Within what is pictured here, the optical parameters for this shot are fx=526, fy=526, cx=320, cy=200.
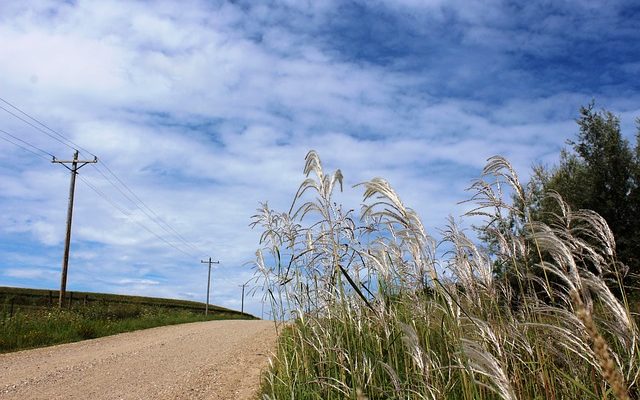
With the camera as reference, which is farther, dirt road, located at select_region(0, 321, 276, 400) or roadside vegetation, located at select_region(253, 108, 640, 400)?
dirt road, located at select_region(0, 321, 276, 400)

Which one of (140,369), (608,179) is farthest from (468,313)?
(608,179)

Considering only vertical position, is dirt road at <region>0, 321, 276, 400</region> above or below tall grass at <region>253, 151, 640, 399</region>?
below

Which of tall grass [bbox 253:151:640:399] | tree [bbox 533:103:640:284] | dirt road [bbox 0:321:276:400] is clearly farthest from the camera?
tree [bbox 533:103:640:284]

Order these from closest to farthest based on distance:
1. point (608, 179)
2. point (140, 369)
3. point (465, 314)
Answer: point (465, 314) → point (140, 369) → point (608, 179)

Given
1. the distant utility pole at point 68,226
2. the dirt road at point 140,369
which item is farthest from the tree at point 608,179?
the distant utility pole at point 68,226

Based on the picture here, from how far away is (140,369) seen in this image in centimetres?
1098

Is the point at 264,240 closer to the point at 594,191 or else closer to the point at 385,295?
the point at 385,295

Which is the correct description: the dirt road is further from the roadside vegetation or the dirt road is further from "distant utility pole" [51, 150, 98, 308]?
"distant utility pole" [51, 150, 98, 308]

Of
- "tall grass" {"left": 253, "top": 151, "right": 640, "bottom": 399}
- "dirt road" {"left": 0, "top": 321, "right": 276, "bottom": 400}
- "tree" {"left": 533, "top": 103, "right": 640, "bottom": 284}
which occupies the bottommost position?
"dirt road" {"left": 0, "top": 321, "right": 276, "bottom": 400}

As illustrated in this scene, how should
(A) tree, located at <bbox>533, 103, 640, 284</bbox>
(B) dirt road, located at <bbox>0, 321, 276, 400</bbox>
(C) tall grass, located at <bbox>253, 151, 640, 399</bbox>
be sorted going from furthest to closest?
(A) tree, located at <bbox>533, 103, 640, 284</bbox> → (B) dirt road, located at <bbox>0, 321, 276, 400</bbox> → (C) tall grass, located at <bbox>253, 151, 640, 399</bbox>

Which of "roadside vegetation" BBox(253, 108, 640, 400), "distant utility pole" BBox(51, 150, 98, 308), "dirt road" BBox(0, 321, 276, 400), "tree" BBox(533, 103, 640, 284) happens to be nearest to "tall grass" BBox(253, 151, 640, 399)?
"roadside vegetation" BBox(253, 108, 640, 400)

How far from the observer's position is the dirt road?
8945 mm

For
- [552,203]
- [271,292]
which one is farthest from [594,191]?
[271,292]

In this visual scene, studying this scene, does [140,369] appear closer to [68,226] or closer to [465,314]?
[465,314]
